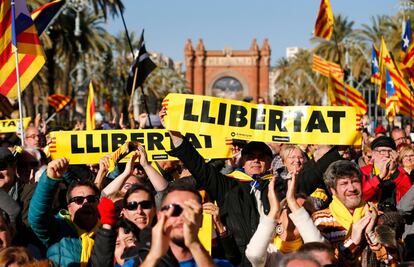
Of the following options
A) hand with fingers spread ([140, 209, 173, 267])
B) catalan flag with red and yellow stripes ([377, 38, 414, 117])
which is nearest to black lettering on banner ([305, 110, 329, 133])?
hand with fingers spread ([140, 209, 173, 267])

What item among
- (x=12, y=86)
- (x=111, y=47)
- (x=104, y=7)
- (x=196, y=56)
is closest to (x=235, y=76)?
(x=196, y=56)

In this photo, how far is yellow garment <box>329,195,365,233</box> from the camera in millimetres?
5102

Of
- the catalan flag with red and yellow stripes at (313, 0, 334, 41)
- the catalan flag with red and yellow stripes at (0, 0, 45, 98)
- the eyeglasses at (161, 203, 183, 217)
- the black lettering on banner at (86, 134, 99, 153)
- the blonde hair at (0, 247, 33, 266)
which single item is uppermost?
the catalan flag with red and yellow stripes at (313, 0, 334, 41)

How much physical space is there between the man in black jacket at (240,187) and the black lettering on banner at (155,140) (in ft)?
4.62

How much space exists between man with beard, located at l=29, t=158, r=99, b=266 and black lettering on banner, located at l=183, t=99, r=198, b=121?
6.03ft

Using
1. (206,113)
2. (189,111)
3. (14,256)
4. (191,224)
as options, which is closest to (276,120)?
(206,113)

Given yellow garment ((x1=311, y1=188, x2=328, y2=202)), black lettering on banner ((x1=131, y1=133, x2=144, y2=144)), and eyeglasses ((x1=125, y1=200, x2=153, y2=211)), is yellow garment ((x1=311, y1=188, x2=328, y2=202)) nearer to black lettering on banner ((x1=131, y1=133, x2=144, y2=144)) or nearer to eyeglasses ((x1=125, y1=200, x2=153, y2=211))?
eyeglasses ((x1=125, y1=200, x2=153, y2=211))

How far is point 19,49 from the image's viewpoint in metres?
9.53

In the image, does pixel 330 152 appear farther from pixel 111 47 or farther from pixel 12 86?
pixel 111 47

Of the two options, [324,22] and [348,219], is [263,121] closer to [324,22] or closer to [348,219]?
[348,219]

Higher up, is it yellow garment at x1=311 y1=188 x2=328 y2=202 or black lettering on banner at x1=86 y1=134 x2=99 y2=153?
black lettering on banner at x1=86 y1=134 x2=99 y2=153

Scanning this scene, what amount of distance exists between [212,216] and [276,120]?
7.15 feet

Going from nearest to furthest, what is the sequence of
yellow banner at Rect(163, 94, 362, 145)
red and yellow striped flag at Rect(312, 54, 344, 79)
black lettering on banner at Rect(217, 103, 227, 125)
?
yellow banner at Rect(163, 94, 362, 145), black lettering on banner at Rect(217, 103, 227, 125), red and yellow striped flag at Rect(312, 54, 344, 79)

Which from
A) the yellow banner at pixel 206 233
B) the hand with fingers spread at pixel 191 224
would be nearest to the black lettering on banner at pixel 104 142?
the yellow banner at pixel 206 233
